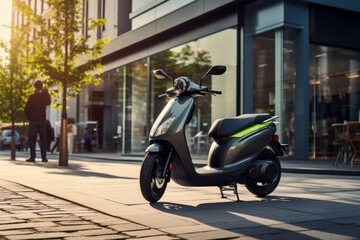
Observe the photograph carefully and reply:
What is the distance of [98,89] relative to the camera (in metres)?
→ 30.5

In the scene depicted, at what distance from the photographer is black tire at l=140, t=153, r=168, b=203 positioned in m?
4.96

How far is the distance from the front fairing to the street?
0.74 metres

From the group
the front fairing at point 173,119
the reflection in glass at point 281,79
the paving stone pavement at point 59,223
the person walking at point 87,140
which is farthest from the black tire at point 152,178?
the person walking at point 87,140

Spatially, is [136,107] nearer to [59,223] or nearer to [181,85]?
[181,85]

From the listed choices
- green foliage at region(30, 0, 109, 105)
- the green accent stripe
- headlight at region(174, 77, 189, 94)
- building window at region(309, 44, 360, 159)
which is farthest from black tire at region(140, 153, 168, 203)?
building window at region(309, 44, 360, 159)

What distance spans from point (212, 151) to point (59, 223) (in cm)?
225

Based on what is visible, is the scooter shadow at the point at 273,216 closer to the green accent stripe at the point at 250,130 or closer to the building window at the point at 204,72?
the green accent stripe at the point at 250,130

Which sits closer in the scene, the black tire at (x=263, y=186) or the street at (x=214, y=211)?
the street at (x=214, y=211)

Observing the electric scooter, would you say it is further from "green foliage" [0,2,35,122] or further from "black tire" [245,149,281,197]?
"green foliage" [0,2,35,122]

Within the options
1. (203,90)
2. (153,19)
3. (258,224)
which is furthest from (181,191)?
(153,19)

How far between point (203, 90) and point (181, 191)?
1604mm

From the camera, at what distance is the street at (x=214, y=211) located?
364 centimetres

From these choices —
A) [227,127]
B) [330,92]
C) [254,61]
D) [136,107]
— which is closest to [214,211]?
[227,127]

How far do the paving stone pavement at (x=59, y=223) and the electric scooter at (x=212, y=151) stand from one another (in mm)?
861
